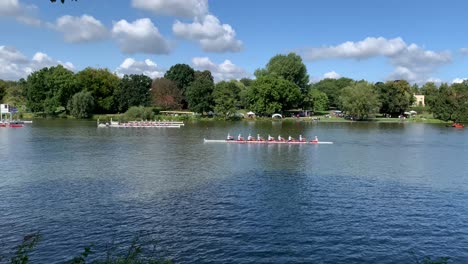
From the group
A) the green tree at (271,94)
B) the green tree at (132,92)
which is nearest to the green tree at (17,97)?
the green tree at (132,92)

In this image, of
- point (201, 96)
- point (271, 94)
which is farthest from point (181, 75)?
point (271, 94)

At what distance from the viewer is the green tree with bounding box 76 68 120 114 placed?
134250mm

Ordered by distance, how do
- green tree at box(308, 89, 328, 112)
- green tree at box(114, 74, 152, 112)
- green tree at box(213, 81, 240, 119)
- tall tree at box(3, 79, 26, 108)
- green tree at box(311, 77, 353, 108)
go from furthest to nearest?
green tree at box(311, 77, 353, 108) < green tree at box(308, 89, 328, 112) < tall tree at box(3, 79, 26, 108) < green tree at box(114, 74, 152, 112) < green tree at box(213, 81, 240, 119)

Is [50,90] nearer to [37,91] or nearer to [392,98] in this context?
[37,91]

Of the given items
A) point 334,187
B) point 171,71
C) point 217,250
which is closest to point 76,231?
point 217,250

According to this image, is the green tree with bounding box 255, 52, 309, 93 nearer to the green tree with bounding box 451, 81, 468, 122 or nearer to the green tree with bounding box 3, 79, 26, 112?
the green tree with bounding box 451, 81, 468, 122

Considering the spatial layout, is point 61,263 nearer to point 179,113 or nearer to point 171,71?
point 179,113

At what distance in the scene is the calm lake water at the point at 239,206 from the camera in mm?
19844

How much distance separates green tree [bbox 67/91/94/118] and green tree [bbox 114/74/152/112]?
441 inches

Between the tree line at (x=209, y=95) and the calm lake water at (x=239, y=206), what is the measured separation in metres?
80.5

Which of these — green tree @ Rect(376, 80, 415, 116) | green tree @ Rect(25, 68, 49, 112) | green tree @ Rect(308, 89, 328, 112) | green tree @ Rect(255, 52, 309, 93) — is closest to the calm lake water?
green tree @ Rect(25, 68, 49, 112)

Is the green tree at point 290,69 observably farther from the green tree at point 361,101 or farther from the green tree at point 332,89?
the green tree at point 332,89

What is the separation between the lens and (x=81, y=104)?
404ft

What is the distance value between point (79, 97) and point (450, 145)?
10007 cm
